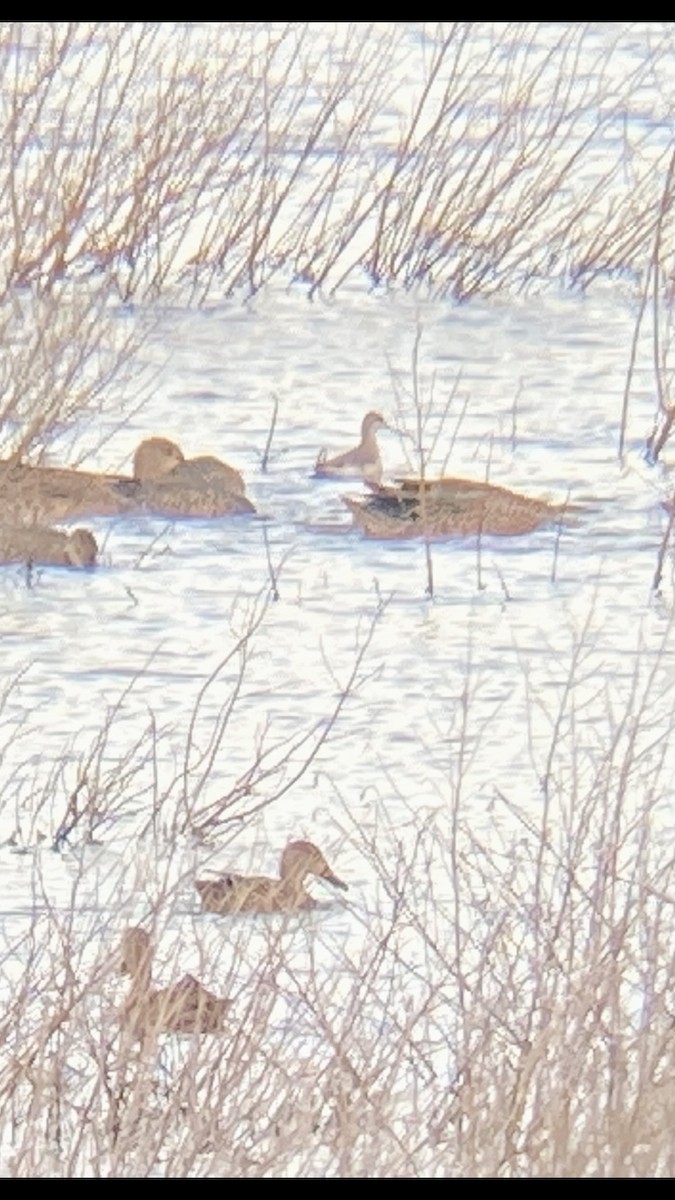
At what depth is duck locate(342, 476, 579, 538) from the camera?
6.84 m

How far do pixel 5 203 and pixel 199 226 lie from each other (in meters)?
1.15

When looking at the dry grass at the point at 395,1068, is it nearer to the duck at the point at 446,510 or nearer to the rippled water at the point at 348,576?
the rippled water at the point at 348,576

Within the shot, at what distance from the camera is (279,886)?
3.80 meters

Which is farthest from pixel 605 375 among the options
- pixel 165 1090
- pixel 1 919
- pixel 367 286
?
pixel 165 1090

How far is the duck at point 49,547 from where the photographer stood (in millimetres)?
6648

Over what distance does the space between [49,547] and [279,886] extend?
2.93 m

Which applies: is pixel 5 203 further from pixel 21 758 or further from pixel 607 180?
pixel 21 758

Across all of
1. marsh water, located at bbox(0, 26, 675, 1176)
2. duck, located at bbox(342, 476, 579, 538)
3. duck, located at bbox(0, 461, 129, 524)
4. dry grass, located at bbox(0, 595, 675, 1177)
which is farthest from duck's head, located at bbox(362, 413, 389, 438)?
dry grass, located at bbox(0, 595, 675, 1177)

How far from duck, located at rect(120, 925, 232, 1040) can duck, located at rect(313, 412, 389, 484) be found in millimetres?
3558

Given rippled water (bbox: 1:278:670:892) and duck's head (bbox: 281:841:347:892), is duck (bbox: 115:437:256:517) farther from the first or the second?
duck's head (bbox: 281:841:347:892)

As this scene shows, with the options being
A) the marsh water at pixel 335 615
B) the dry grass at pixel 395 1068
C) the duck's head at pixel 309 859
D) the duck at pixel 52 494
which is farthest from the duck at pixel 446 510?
the dry grass at pixel 395 1068

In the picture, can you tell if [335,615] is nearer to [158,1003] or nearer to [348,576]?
[348,576]

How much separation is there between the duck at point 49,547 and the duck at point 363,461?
87cm

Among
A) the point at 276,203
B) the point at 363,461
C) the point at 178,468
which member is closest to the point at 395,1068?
the point at 178,468
